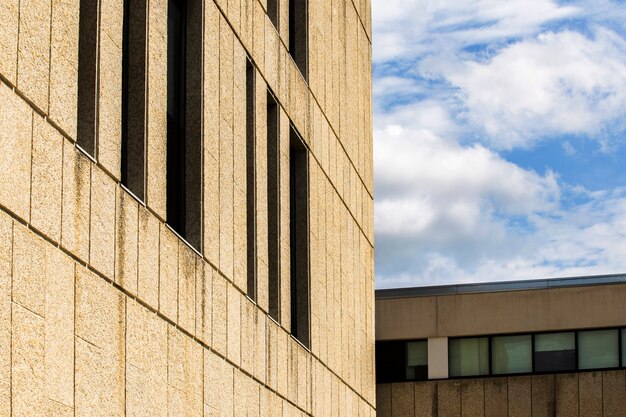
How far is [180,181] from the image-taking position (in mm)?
18672

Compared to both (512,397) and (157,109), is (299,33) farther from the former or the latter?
(512,397)

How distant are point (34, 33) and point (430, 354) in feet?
121

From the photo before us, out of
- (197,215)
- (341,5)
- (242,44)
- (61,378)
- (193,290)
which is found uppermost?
(341,5)

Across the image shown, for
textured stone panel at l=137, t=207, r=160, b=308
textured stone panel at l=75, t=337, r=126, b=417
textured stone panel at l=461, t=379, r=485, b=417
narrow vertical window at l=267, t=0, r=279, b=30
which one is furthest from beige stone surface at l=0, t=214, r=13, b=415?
textured stone panel at l=461, t=379, r=485, b=417

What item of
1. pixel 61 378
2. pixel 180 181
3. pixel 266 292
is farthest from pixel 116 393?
pixel 266 292

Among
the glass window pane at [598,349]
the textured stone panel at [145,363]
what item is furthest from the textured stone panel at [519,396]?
the textured stone panel at [145,363]

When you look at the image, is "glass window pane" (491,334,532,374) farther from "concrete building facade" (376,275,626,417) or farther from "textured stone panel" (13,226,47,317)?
"textured stone panel" (13,226,47,317)

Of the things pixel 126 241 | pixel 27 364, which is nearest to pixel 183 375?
pixel 126 241

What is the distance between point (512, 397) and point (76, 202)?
34.9 m

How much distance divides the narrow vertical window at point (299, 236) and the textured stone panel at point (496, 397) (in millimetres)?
22913

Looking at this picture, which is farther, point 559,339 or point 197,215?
point 559,339

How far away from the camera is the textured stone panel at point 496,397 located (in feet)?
153

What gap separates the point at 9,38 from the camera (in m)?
12.5

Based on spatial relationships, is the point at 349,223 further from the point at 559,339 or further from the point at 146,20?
the point at 559,339
